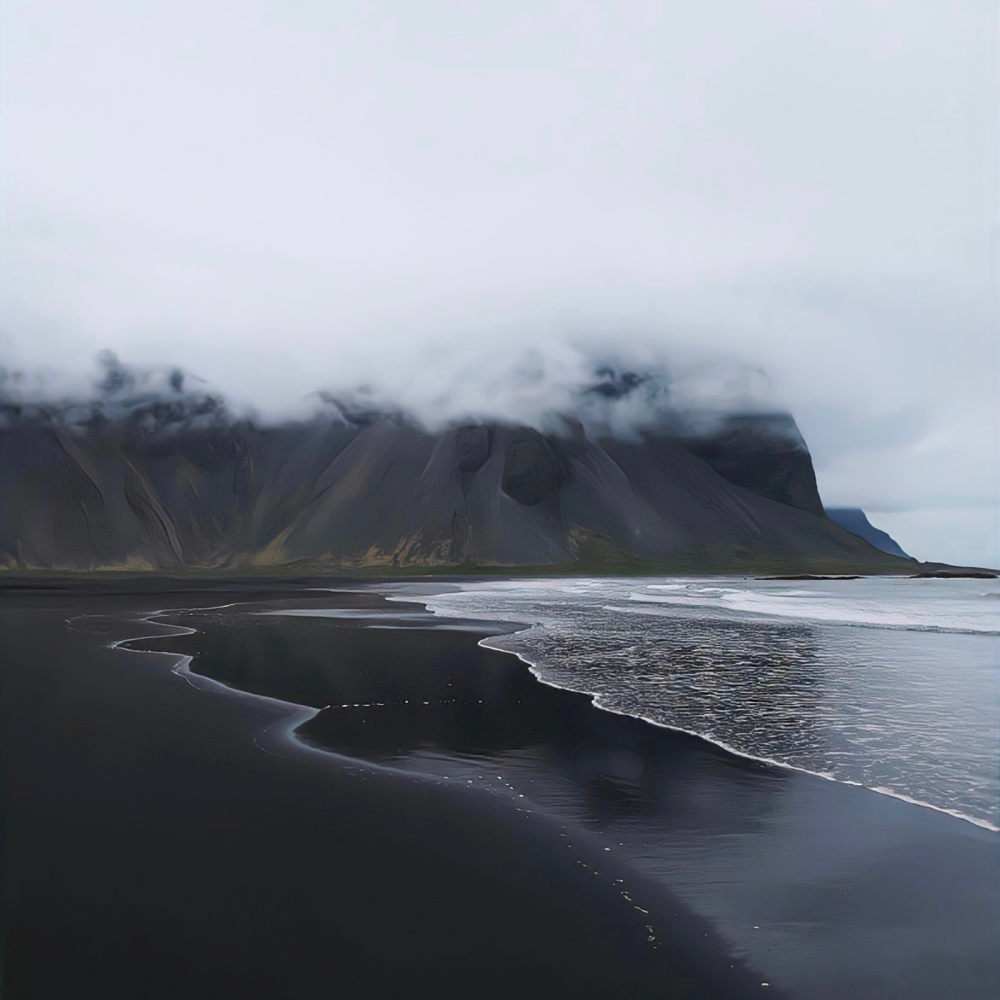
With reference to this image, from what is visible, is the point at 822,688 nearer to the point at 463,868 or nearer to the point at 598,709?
the point at 598,709

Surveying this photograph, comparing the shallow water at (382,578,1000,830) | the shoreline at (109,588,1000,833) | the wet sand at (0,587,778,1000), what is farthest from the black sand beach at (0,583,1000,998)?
the shallow water at (382,578,1000,830)

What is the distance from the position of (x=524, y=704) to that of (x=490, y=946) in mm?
10291

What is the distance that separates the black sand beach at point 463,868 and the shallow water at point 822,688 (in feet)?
3.61

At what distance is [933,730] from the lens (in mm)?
13422

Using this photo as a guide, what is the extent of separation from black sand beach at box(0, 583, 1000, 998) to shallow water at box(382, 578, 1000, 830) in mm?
1100

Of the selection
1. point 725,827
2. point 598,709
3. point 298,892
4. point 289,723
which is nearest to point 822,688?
point 598,709

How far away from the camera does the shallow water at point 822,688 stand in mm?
11547

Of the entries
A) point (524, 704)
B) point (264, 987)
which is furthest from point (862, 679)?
point (264, 987)

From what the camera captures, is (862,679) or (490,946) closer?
(490,946)

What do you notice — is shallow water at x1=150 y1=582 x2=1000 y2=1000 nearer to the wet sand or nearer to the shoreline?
the shoreline

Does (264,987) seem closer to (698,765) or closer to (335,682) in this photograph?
(698,765)

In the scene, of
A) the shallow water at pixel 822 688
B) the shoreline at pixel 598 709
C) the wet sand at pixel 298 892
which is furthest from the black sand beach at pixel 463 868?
the shallow water at pixel 822 688

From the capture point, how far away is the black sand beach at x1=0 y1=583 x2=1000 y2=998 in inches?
241

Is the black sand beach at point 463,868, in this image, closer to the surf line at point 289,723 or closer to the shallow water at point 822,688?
the surf line at point 289,723
